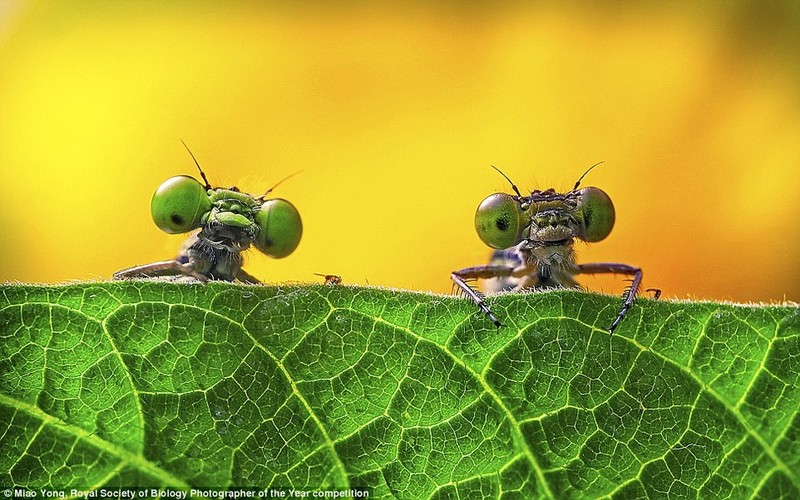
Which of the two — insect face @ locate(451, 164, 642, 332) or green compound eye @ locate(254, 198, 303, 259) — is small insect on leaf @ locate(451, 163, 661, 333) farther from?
green compound eye @ locate(254, 198, 303, 259)

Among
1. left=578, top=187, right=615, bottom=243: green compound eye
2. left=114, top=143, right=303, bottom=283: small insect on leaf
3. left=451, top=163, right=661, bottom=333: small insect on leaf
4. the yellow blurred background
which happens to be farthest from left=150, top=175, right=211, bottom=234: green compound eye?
the yellow blurred background

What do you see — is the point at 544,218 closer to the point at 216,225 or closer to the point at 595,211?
the point at 595,211

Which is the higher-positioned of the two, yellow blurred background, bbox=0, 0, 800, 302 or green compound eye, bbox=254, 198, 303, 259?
yellow blurred background, bbox=0, 0, 800, 302

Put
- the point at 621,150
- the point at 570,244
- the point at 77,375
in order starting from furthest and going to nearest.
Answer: the point at 621,150 → the point at 570,244 → the point at 77,375

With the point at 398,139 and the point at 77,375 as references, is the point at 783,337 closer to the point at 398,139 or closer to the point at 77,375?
the point at 77,375

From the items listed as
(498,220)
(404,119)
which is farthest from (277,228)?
(404,119)

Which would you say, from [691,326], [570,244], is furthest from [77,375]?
[570,244]
